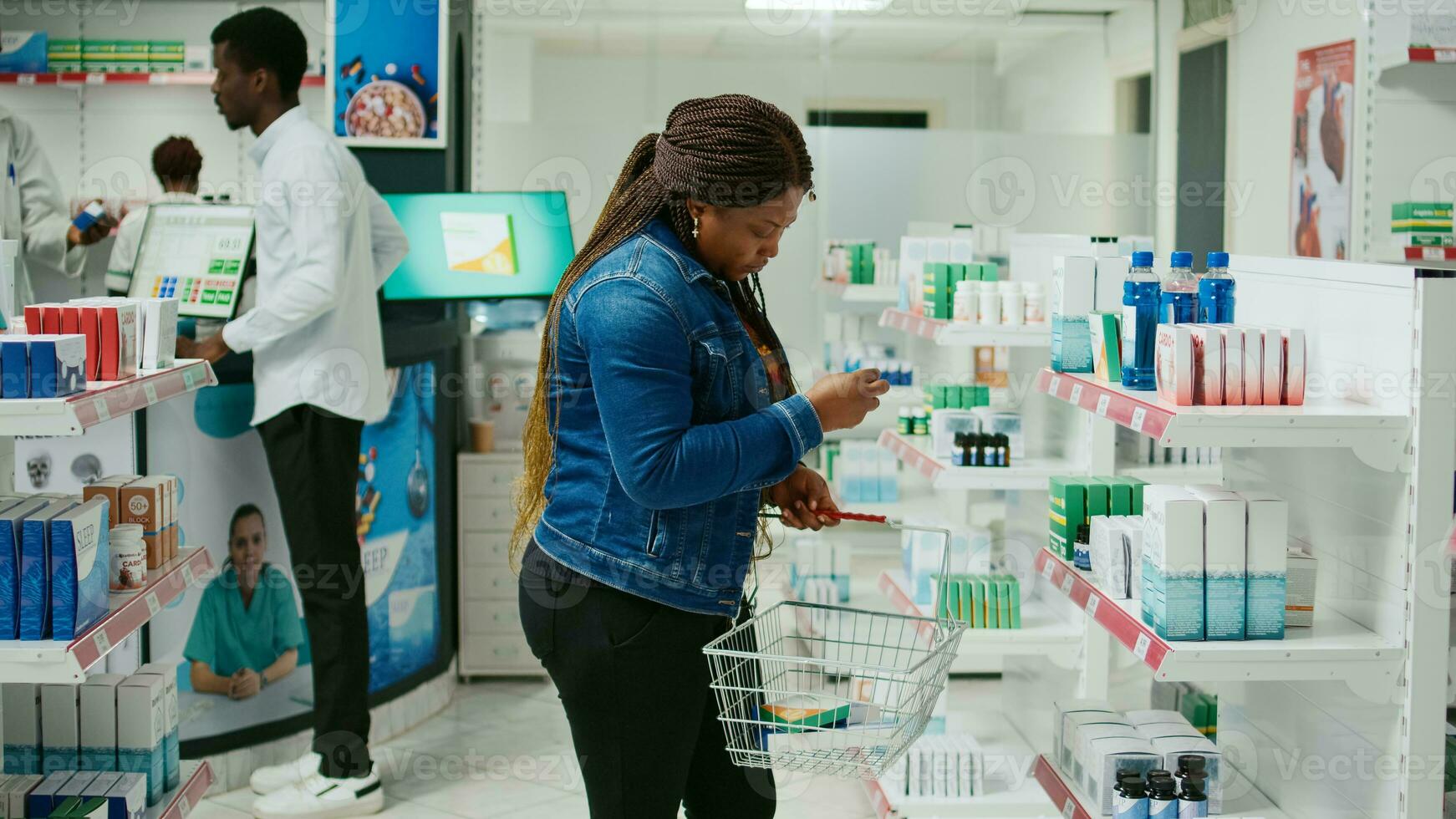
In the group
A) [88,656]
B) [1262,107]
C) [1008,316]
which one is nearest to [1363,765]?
[1008,316]

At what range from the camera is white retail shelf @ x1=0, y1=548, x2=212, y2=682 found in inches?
82.7

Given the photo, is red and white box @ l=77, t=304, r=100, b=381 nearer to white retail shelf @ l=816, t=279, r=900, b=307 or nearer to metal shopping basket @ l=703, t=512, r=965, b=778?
metal shopping basket @ l=703, t=512, r=965, b=778

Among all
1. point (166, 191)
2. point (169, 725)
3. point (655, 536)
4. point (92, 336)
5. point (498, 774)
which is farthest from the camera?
point (166, 191)

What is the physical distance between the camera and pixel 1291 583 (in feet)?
7.88

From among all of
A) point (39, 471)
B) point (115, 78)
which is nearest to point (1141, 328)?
point (39, 471)

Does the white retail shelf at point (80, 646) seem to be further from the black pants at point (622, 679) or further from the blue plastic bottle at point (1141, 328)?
the blue plastic bottle at point (1141, 328)

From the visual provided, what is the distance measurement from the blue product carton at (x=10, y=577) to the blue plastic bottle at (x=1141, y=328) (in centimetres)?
201

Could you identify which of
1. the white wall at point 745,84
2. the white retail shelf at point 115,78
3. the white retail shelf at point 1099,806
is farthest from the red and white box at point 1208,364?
the white retail shelf at point 115,78

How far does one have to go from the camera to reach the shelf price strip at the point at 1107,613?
2.30 metres

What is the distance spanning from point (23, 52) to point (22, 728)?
5.69 meters

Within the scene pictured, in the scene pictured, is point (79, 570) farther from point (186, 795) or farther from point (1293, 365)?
point (1293, 365)

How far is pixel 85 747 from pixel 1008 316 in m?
2.61

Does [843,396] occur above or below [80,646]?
above

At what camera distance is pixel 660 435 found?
1.71 m
